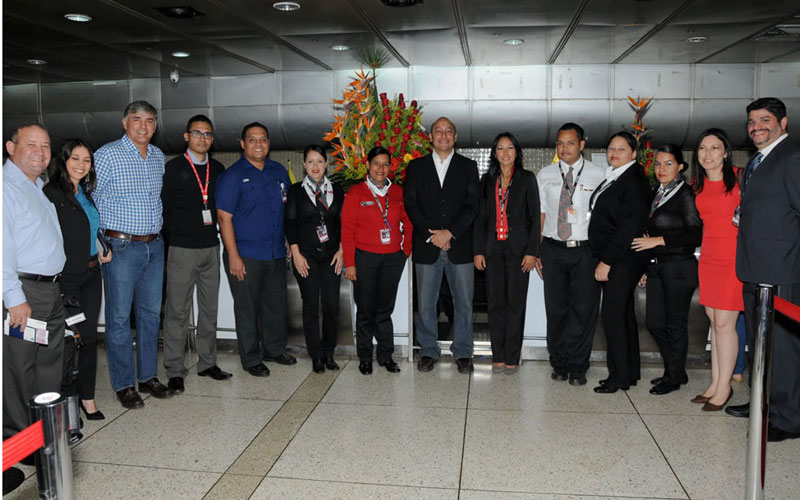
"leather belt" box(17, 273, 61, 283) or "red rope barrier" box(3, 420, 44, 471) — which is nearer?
"red rope barrier" box(3, 420, 44, 471)

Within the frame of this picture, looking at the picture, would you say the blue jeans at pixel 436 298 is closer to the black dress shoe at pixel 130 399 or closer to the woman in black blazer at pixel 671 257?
the woman in black blazer at pixel 671 257

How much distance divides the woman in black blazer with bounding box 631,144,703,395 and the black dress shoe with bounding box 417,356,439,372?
1.52 metres

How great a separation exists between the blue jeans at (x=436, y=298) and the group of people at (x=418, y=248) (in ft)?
0.04

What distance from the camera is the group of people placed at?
3314mm

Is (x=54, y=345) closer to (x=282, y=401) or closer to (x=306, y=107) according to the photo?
(x=282, y=401)

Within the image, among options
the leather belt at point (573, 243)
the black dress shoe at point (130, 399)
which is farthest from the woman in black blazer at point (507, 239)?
the black dress shoe at point (130, 399)

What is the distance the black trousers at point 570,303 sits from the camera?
14.1 ft

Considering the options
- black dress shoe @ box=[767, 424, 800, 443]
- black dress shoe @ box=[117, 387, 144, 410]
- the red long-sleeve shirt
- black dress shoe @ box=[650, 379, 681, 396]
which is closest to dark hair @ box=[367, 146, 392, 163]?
the red long-sleeve shirt

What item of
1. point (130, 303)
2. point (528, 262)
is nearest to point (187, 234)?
point (130, 303)

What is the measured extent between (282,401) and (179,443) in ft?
2.59

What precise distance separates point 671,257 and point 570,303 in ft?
2.35

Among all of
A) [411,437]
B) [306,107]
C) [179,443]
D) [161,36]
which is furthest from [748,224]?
[306,107]

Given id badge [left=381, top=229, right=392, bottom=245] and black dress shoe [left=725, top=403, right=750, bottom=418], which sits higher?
id badge [left=381, top=229, right=392, bottom=245]

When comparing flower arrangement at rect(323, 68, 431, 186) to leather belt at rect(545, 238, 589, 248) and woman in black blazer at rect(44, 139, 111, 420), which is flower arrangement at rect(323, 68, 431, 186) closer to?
leather belt at rect(545, 238, 589, 248)
